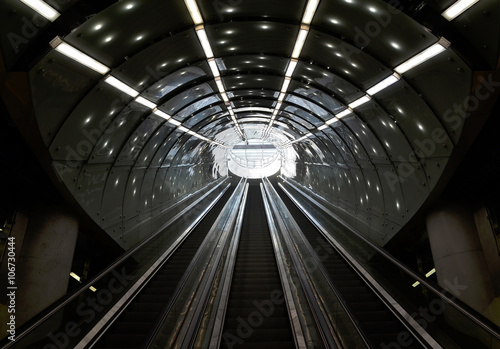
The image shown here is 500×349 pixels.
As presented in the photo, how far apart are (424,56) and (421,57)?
0.21 feet

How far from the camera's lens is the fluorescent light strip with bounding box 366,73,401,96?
5.61m

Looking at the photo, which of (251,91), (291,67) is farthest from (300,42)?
(251,91)

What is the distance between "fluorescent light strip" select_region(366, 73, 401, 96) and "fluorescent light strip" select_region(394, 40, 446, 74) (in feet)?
0.65

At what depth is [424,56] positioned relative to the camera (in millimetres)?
4688

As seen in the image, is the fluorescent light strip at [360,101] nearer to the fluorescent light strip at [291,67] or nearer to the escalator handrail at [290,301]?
the fluorescent light strip at [291,67]

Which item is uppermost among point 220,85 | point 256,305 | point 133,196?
point 220,85

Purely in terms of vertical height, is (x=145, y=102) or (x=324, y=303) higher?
(x=145, y=102)

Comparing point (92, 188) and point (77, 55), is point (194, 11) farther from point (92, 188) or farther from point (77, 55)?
point (92, 188)

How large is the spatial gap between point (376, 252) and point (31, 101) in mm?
6444

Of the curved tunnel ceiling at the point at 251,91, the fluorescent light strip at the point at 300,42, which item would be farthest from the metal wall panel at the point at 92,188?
the fluorescent light strip at the point at 300,42

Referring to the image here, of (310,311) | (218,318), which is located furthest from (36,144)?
(310,311)

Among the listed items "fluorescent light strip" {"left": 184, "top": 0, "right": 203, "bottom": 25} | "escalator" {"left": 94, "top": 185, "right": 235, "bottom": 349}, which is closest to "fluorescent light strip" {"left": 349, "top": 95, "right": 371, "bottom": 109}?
"fluorescent light strip" {"left": 184, "top": 0, "right": 203, "bottom": 25}

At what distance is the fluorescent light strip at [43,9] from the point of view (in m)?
3.42

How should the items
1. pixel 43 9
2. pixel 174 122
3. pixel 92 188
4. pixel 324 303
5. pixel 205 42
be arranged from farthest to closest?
pixel 174 122 → pixel 92 188 → pixel 205 42 → pixel 324 303 → pixel 43 9
